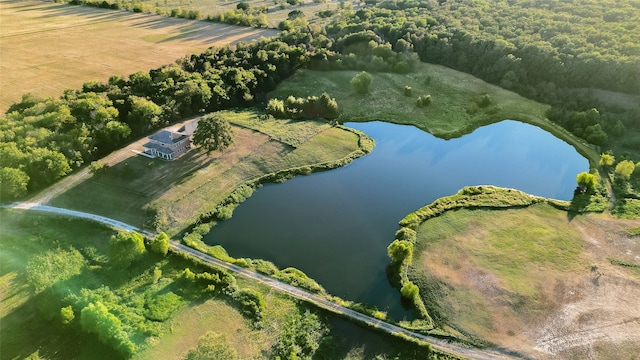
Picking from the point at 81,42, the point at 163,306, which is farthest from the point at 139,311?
the point at 81,42

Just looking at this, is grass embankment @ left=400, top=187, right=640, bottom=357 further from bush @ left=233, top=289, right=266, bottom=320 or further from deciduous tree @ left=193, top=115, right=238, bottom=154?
deciduous tree @ left=193, top=115, right=238, bottom=154

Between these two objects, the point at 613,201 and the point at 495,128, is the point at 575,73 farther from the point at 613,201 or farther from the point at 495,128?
the point at 613,201

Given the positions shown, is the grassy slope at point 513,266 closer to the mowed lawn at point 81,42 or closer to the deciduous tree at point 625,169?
the deciduous tree at point 625,169

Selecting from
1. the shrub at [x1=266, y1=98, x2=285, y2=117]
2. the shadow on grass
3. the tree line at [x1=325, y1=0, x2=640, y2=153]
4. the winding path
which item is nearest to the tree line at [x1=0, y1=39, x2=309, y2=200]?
the shrub at [x1=266, y1=98, x2=285, y2=117]

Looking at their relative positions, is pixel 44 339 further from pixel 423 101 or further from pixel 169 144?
pixel 423 101

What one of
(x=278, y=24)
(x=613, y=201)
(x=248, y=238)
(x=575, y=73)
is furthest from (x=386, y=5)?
(x=248, y=238)

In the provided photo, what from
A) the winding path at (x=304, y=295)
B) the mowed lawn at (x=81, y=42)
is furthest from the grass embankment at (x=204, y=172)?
the mowed lawn at (x=81, y=42)
